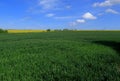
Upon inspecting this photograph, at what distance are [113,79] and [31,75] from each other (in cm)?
371

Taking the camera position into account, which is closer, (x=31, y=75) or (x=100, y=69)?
(x=31, y=75)

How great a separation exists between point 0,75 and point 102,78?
4562 millimetres

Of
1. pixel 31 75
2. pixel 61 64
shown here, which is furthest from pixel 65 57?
pixel 31 75

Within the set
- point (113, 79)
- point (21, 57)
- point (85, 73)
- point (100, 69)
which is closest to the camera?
point (113, 79)

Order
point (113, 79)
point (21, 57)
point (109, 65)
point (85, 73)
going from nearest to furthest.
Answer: point (113, 79)
point (85, 73)
point (109, 65)
point (21, 57)

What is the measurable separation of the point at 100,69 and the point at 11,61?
4.97 metres

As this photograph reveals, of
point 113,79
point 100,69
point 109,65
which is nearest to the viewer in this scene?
point 113,79

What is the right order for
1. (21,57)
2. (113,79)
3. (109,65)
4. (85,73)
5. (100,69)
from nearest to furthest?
(113,79) < (85,73) < (100,69) < (109,65) < (21,57)

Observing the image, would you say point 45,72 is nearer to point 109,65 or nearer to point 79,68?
point 79,68

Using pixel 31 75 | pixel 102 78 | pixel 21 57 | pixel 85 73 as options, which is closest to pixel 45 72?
pixel 31 75

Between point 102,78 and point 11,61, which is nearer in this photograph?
point 102,78

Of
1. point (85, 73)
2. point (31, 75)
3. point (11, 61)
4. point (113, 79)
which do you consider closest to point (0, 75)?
point (31, 75)

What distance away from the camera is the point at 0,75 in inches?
471

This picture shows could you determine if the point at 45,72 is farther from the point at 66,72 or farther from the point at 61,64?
the point at 61,64
